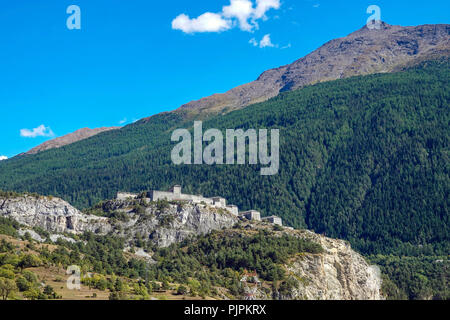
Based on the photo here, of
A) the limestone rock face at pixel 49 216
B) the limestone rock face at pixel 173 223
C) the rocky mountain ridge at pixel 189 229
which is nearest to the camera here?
the rocky mountain ridge at pixel 189 229

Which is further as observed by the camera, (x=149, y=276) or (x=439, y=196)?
(x=439, y=196)

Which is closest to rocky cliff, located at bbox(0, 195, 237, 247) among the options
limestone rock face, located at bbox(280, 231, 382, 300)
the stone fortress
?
the stone fortress

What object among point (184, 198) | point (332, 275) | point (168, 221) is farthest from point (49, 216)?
point (332, 275)

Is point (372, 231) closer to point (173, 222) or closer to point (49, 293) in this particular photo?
point (173, 222)

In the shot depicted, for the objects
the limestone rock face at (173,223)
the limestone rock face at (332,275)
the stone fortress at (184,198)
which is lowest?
the limestone rock face at (332,275)

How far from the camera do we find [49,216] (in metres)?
105

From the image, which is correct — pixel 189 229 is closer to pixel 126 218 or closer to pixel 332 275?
pixel 126 218

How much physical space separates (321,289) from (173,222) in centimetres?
2853

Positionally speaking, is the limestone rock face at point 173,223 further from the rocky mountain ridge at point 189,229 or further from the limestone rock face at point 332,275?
the limestone rock face at point 332,275

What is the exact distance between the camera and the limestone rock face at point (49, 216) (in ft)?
340

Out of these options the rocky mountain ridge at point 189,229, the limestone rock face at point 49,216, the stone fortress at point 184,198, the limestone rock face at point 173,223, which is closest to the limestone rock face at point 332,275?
the rocky mountain ridge at point 189,229

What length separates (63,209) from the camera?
109 metres
